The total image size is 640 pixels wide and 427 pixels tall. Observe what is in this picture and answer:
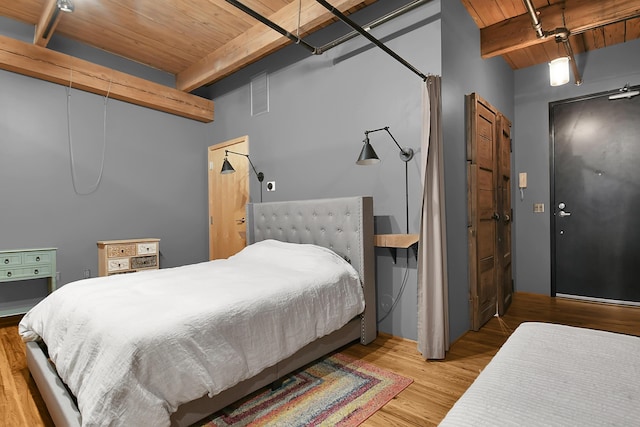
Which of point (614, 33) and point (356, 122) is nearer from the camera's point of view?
point (356, 122)

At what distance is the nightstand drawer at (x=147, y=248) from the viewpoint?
4.04 metres

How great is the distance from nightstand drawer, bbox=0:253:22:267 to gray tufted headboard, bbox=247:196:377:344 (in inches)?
98.2

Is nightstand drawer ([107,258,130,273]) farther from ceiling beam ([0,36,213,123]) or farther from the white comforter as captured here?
ceiling beam ([0,36,213,123])

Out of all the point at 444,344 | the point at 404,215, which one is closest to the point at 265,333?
the point at 444,344

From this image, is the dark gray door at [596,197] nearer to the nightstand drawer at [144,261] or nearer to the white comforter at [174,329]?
the white comforter at [174,329]

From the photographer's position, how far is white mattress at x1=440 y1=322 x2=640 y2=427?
71 centimetres

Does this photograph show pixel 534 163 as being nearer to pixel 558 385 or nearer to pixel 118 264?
pixel 558 385

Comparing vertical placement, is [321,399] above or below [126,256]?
below

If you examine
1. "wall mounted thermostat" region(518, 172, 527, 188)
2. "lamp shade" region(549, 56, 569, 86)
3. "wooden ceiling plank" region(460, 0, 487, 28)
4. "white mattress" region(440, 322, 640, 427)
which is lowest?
"white mattress" region(440, 322, 640, 427)

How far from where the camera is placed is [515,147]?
14.6ft

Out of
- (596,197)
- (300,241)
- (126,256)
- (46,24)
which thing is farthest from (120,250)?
(596,197)

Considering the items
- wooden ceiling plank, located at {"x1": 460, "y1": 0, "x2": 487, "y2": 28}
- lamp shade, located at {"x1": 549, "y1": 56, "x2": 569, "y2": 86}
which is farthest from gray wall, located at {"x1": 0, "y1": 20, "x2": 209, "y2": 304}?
lamp shade, located at {"x1": 549, "y1": 56, "x2": 569, "y2": 86}

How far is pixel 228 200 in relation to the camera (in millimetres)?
4684

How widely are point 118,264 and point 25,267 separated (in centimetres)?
82
